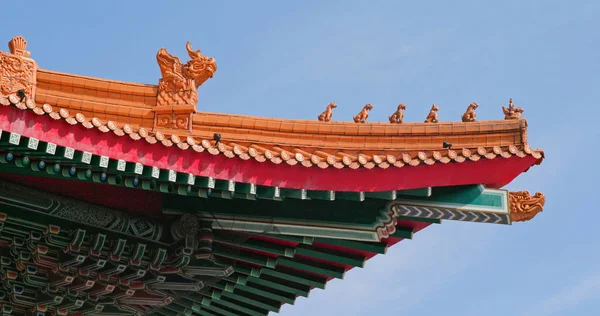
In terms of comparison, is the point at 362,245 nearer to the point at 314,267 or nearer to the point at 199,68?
the point at 314,267

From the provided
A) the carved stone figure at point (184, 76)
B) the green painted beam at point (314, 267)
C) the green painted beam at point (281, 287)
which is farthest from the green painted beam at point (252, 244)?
the carved stone figure at point (184, 76)

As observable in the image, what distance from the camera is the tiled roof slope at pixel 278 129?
13.4 meters

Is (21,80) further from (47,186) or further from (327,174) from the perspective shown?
(327,174)

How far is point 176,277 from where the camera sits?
1448 centimetres

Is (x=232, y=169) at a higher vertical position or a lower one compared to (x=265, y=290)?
higher

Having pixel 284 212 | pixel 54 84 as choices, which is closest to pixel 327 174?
pixel 284 212

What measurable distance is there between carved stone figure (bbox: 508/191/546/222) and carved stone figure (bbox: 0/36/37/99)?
5.56 m

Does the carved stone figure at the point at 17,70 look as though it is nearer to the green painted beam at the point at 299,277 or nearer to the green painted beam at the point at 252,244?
the green painted beam at the point at 252,244

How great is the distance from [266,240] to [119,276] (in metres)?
1.79

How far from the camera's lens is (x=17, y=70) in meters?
13.5

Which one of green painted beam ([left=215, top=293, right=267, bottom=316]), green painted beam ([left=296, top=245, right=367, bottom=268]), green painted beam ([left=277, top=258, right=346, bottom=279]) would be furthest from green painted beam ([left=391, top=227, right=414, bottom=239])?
green painted beam ([left=215, top=293, right=267, bottom=316])

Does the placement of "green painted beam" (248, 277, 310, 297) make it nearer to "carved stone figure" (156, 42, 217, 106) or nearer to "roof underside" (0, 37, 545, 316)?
"roof underside" (0, 37, 545, 316)

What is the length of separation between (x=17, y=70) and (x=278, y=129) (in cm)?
302

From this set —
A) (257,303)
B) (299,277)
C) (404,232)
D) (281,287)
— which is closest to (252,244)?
(299,277)
